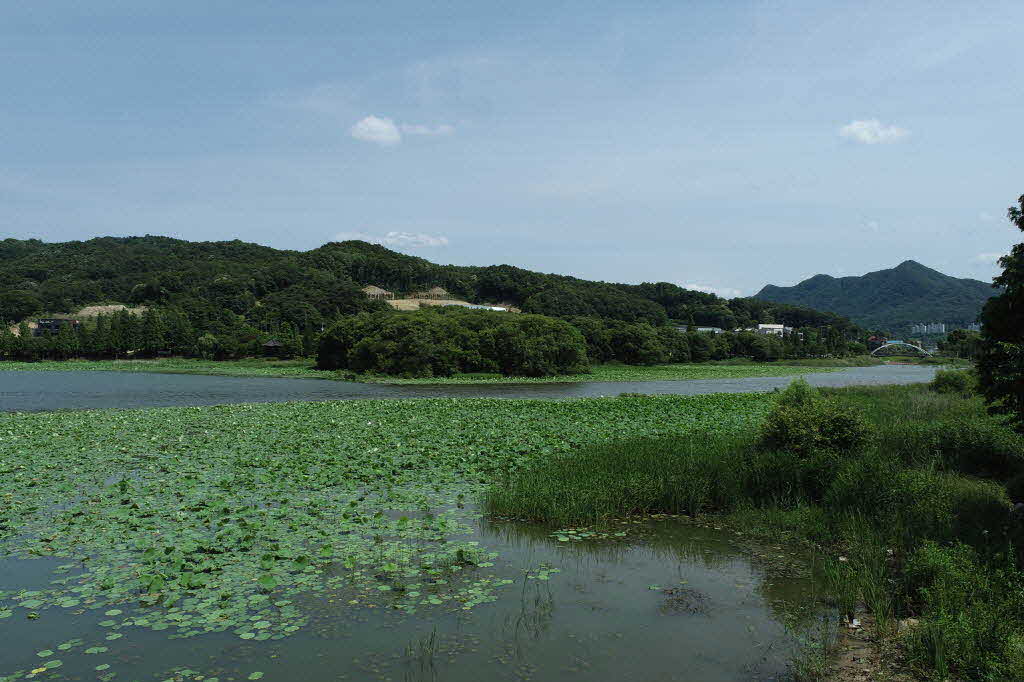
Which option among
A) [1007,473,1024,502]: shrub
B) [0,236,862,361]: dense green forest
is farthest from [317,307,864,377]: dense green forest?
[1007,473,1024,502]: shrub

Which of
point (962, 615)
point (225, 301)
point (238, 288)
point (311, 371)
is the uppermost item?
point (238, 288)

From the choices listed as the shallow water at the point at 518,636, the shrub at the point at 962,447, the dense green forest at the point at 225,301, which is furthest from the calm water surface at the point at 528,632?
the dense green forest at the point at 225,301

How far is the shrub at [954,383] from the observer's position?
100 ft

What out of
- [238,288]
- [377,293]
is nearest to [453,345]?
[238,288]

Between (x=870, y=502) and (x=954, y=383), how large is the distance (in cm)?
2405

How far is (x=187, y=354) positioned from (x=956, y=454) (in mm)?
122387

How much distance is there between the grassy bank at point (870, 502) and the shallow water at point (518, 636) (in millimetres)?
1050

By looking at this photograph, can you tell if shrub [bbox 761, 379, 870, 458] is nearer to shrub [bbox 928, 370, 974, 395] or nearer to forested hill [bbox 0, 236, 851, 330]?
shrub [bbox 928, 370, 974, 395]

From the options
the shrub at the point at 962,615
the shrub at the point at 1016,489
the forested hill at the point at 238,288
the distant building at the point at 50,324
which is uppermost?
the forested hill at the point at 238,288

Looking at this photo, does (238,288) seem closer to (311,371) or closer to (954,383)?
(311,371)

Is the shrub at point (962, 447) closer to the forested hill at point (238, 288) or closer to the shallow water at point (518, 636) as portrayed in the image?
the shallow water at point (518, 636)

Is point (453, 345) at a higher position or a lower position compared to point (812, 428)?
higher

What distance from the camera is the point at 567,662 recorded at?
23.9 ft

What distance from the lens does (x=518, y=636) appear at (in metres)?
7.86
